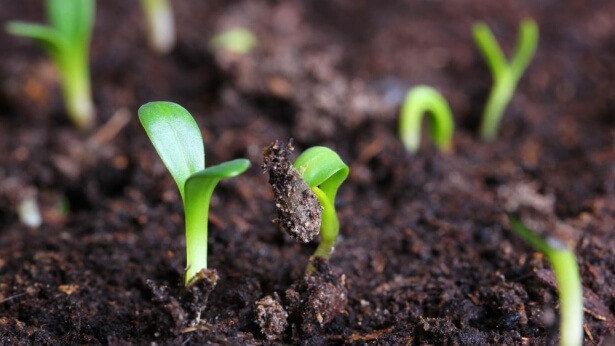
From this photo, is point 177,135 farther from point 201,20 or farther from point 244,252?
point 201,20

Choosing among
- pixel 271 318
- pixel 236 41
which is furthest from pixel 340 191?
pixel 236 41

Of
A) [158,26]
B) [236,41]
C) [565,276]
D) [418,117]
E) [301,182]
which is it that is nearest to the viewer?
[565,276]

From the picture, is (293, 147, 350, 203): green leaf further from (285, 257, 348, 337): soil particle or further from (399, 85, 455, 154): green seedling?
(399, 85, 455, 154): green seedling

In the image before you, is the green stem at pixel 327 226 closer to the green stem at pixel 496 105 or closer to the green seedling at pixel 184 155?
the green seedling at pixel 184 155

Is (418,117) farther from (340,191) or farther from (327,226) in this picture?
(327,226)

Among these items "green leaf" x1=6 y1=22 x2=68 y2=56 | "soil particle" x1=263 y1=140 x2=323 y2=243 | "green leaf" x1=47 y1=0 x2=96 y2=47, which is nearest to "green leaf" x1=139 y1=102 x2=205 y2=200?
"soil particle" x1=263 y1=140 x2=323 y2=243

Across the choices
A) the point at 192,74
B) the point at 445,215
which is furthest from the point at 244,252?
the point at 192,74
